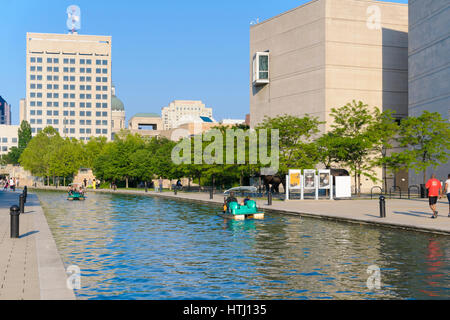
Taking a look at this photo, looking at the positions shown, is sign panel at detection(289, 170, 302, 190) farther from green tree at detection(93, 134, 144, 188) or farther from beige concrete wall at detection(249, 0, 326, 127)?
green tree at detection(93, 134, 144, 188)

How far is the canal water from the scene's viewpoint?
35.1 ft

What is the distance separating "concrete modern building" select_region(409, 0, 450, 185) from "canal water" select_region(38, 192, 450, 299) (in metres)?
35.4

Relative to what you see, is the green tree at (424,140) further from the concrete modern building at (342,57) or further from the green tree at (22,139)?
the green tree at (22,139)

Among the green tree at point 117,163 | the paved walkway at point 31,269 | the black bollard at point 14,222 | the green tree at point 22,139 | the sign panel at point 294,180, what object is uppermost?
the green tree at point 22,139

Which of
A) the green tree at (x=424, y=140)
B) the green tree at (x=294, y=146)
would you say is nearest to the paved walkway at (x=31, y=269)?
the green tree at (x=294, y=146)

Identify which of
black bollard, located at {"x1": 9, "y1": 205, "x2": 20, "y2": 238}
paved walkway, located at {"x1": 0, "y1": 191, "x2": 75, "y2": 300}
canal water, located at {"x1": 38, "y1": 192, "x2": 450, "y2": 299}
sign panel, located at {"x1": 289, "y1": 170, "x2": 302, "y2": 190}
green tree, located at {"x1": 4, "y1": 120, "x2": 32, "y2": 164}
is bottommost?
canal water, located at {"x1": 38, "y1": 192, "x2": 450, "y2": 299}

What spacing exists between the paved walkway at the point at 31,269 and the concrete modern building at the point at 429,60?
44881 millimetres

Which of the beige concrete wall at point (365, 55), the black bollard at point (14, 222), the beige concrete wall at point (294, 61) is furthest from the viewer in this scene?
the beige concrete wall at point (294, 61)

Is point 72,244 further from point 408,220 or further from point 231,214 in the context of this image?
point 408,220

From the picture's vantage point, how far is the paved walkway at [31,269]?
9.46 m

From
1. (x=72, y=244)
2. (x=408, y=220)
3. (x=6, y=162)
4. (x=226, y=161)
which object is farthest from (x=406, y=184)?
(x=6, y=162)

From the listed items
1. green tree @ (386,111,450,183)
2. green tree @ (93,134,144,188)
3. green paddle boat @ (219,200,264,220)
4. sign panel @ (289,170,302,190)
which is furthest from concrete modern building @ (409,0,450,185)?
green tree @ (93,134,144,188)

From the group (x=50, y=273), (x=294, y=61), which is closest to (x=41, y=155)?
(x=294, y=61)

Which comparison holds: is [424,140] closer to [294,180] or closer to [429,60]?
[429,60]
